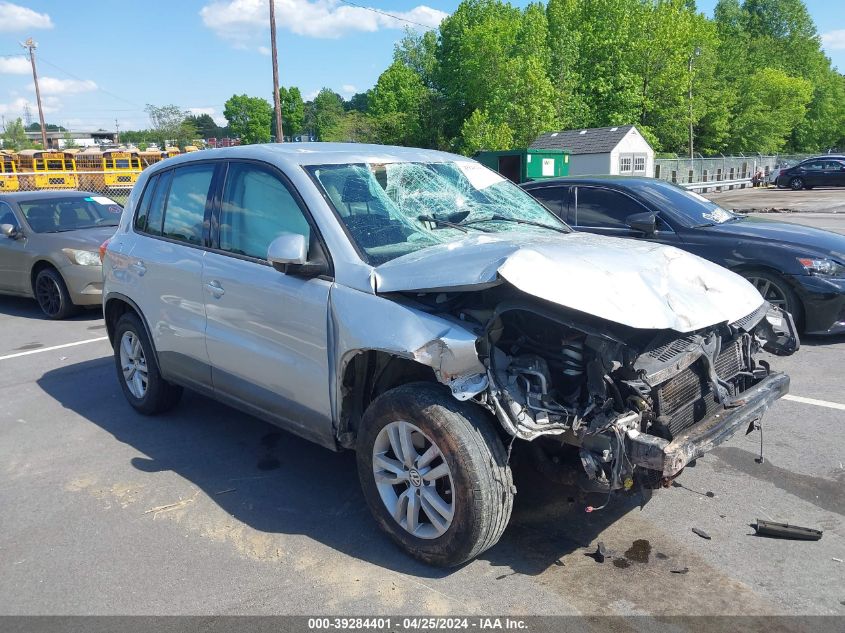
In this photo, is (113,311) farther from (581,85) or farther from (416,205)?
(581,85)

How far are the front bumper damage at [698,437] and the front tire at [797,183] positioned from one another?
37440 mm

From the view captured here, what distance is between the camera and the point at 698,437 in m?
3.10

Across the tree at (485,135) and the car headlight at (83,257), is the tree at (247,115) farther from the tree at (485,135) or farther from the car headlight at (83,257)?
the car headlight at (83,257)

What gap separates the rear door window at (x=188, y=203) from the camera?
180 inches

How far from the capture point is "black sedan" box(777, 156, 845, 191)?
34500 millimetres

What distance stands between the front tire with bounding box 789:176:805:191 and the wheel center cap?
3876cm

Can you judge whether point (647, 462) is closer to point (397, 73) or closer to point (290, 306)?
point (290, 306)

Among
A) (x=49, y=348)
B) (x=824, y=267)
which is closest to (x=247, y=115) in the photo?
(x=49, y=348)

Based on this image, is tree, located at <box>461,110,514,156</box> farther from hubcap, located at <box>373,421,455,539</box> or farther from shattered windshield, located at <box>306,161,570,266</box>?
hubcap, located at <box>373,421,455,539</box>

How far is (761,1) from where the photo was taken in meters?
80.6

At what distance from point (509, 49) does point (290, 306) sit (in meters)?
53.6

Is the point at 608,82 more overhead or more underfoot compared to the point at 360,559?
more overhead

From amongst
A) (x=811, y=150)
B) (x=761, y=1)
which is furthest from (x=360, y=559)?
(x=761, y=1)

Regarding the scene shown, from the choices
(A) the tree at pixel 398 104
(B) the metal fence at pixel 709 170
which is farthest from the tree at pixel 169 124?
(B) the metal fence at pixel 709 170
